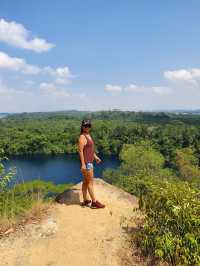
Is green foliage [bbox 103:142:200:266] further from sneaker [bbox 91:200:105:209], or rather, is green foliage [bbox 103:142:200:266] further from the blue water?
the blue water

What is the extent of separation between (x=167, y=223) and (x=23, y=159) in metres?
56.0

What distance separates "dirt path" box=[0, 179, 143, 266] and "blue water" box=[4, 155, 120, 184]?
1220 inches

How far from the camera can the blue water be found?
41.2 m

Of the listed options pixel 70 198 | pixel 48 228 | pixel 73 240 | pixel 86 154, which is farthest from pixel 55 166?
pixel 73 240

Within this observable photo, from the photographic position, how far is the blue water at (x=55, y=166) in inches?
1620

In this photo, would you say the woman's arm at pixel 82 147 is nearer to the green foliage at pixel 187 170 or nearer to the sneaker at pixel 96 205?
the sneaker at pixel 96 205

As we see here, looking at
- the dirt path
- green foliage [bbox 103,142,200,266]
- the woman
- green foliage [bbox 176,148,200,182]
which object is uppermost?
the woman

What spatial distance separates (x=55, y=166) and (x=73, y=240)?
46.9 m

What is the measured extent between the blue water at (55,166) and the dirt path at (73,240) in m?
31.0

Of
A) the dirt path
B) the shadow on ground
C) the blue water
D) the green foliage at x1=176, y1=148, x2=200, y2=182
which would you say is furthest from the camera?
the blue water

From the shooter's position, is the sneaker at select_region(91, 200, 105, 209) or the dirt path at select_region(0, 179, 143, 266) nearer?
the dirt path at select_region(0, 179, 143, 266)

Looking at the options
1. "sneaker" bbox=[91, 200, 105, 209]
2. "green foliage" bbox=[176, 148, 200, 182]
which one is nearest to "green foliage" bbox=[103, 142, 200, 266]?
"sneaker" bbox=[91, 200, 105, 209]

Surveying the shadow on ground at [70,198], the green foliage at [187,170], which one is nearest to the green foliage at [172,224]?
the shadow on ground at [70,198]

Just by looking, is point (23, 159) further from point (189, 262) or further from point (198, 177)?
point (189, 262)
